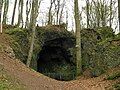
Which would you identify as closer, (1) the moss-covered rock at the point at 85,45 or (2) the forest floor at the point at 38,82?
(2) the forest floor at the point at 38,82

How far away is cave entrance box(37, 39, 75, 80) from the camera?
25188 millimetres

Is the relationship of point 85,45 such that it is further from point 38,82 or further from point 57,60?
point 38,82

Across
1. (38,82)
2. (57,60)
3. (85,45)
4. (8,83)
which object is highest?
(85,45)

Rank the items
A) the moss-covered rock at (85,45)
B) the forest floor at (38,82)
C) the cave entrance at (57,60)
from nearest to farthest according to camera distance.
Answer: the forest floor at (38,82), the moss-covered rock at (85,45), the cave entrance at (57,60)

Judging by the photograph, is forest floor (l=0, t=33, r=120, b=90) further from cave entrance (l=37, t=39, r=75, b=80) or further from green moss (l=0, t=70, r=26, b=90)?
cave entrance (l=37, t=39, r=75, b=80)

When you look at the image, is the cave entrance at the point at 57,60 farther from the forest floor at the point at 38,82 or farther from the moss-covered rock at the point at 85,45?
the forest floor at the point at 38,82

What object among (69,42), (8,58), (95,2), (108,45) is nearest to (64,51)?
(69,42)

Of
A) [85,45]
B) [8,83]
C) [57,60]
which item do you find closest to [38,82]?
[8,83]

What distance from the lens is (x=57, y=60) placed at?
90.0 feet

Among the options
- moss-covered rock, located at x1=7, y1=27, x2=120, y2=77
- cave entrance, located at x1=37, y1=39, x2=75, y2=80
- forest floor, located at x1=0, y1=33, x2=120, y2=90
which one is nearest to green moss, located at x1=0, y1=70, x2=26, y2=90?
forest floor, located at x1=0, y1=33, x2=120, y2=90

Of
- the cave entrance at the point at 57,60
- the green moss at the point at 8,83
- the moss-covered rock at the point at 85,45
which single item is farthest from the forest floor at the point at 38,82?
the cave entrance at the point at 57,60

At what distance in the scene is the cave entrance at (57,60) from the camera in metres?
25.2

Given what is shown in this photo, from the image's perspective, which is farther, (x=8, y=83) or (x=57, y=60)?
(x=57, y=60)

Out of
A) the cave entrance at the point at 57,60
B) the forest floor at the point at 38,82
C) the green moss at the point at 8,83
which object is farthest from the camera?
the cave entrance at the point at 57,60
